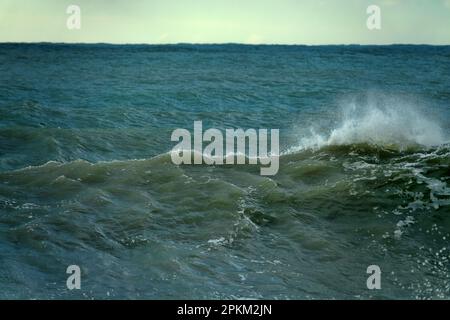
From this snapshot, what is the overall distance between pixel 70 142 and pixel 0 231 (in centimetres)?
751

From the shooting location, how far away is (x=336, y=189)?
11688 millimetres

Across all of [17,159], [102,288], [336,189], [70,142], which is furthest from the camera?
[70,142]

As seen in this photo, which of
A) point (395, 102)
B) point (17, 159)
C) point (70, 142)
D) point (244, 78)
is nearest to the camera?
point (17, 159)

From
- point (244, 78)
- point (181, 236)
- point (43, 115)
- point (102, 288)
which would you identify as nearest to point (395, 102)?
point (244, 78)

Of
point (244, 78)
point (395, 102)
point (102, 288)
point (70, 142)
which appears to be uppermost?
point (244, 78)

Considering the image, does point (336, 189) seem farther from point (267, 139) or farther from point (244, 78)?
point (244, 78)

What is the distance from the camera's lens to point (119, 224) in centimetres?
985

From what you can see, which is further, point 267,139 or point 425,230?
point 267,139

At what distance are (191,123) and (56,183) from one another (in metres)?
9.68

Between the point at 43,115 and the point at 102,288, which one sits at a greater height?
the point at 43,115

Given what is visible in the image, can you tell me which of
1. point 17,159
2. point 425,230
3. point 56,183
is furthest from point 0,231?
point 425,230

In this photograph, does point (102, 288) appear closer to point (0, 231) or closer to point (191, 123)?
point (0, 231)

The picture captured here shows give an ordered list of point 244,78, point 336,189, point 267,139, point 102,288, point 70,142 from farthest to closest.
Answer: point 244,78 < point 267,139 < point 70,142 < point 336,189 < point 102,288

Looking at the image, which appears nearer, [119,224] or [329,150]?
[119,224]
